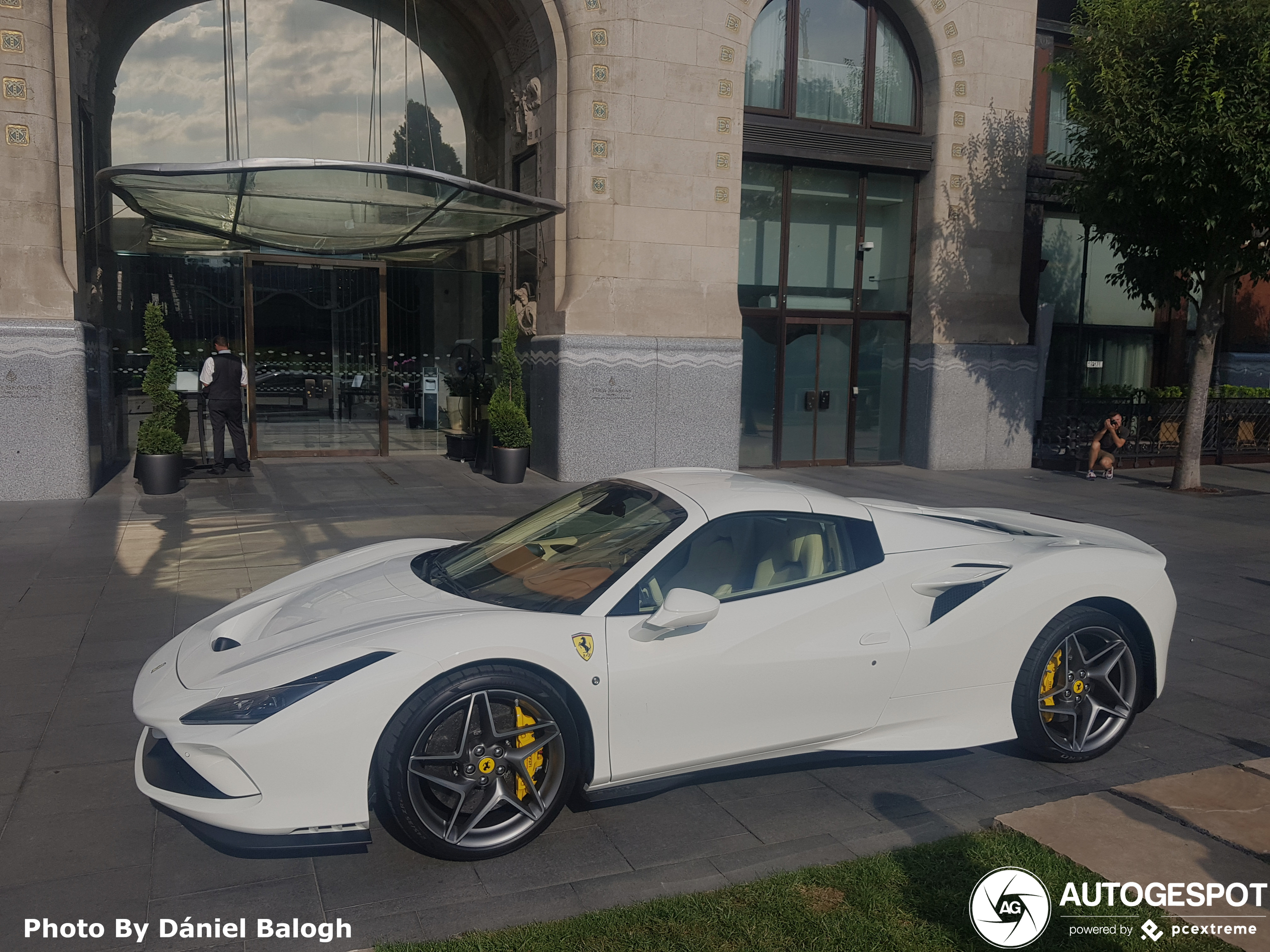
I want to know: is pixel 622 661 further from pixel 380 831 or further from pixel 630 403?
pixel 630 403

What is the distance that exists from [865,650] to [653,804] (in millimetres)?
1116

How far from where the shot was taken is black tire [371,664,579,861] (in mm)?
3611

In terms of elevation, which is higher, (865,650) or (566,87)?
(566,87)

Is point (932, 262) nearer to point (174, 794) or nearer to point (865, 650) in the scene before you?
point (865, 650)

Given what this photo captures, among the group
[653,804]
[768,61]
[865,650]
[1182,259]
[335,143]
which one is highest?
[768,61]

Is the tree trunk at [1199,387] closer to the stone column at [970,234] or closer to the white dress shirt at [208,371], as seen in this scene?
the stone column at [970,234]

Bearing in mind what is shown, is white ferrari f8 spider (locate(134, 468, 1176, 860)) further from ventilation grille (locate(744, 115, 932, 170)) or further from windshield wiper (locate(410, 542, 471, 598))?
ventilation grille (locate(744, 115, 932, 170))

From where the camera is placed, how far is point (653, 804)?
435 centimetres

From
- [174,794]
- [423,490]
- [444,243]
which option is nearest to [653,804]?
[174,794]

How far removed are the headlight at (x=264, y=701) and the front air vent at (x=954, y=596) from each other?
2.44 m

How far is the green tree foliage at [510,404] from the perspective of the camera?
45.3 ft

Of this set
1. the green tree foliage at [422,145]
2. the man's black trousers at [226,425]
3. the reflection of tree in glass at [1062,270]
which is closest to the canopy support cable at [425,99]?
the green tree foliage at [422,145]

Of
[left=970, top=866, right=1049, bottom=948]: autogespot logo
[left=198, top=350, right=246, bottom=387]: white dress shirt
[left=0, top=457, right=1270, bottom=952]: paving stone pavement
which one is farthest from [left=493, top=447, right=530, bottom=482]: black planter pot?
[left=970, top=866, right=1049, bottom=948]: autogespot logo

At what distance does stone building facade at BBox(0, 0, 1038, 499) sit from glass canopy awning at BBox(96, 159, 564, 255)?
1.02 meters
